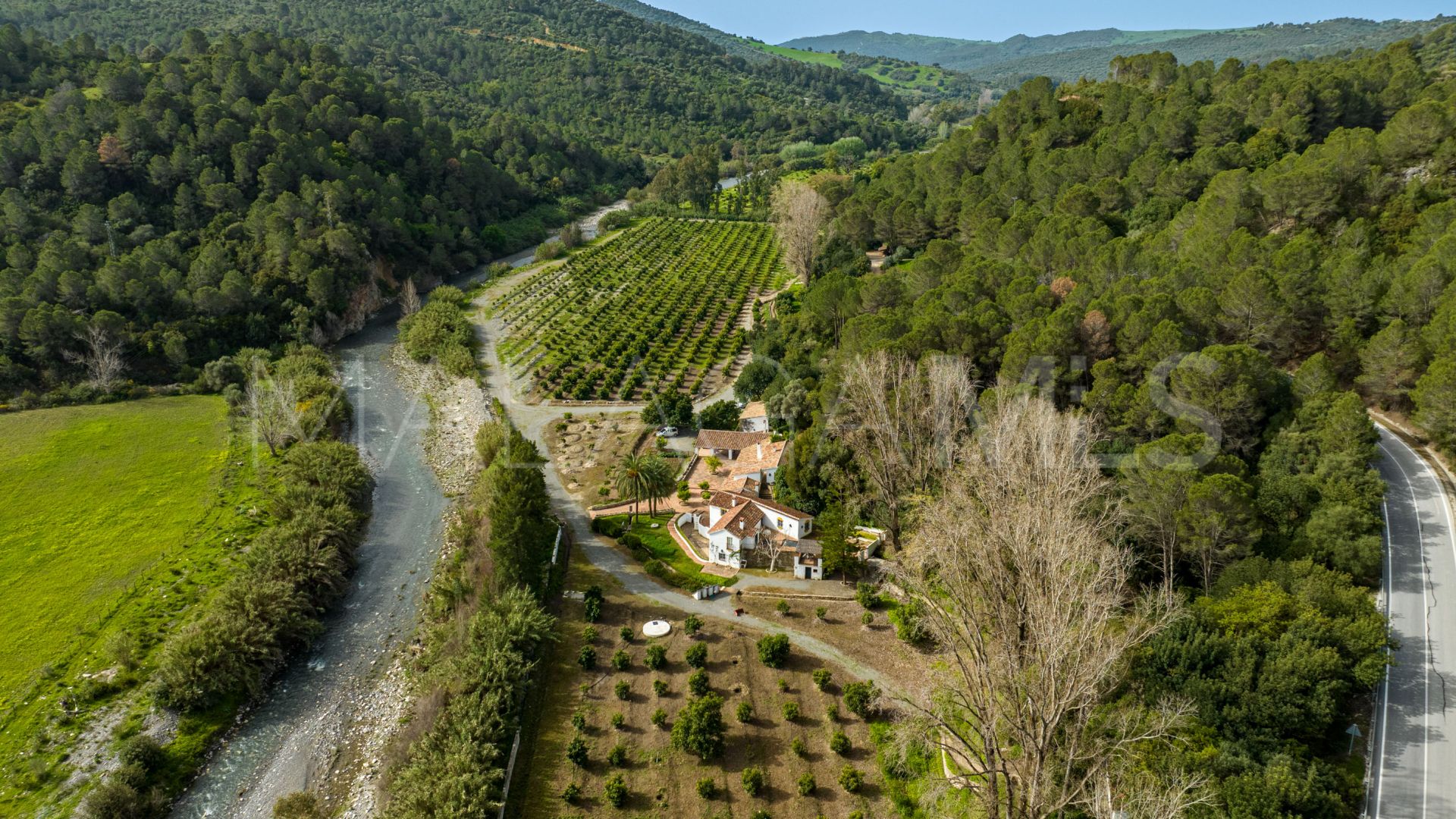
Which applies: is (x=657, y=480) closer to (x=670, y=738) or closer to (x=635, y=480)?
(x=635, y=480)

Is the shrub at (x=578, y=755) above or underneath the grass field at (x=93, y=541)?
underneath

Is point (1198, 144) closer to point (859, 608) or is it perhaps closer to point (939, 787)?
point (859, 608)

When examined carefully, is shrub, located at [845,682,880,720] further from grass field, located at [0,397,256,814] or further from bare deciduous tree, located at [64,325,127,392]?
bare deciduous tree, located at [64,325,127,392]

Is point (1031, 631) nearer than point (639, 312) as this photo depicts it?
Yes

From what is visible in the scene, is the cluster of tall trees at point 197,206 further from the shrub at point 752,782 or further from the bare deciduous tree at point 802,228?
the shrub at point 752,782

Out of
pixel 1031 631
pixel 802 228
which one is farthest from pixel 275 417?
pixel 802 228

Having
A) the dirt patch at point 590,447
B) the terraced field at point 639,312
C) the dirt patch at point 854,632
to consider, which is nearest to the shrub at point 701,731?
the dirt patch at point 854,632

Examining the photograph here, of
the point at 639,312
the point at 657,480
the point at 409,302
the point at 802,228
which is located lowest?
the point at 657,480
